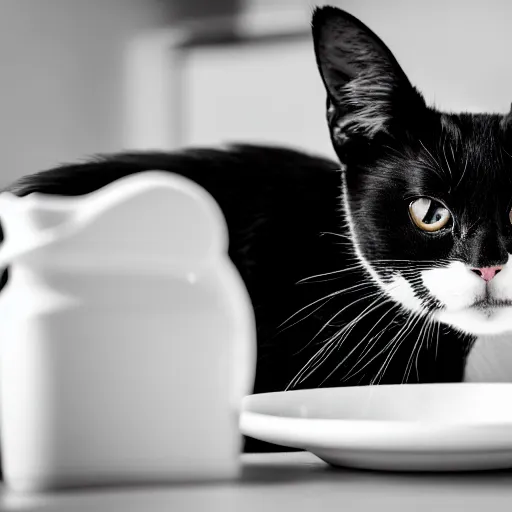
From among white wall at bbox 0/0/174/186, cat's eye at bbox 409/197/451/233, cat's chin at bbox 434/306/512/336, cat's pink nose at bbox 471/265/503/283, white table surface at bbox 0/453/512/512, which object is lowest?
cat's chin at bbox 434/306/512/336

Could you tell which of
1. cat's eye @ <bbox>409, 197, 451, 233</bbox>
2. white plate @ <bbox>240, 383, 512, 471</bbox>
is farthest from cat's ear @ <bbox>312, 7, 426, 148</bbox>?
white plate @ <bbox>240, 383, 512, 471</bbox>

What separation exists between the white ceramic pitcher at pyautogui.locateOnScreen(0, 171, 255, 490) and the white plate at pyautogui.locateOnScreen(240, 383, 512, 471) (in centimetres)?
6

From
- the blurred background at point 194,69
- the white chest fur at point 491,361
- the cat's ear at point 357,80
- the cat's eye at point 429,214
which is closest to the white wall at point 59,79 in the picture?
the blurred background at point 194,69

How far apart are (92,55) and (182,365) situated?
0.63 m

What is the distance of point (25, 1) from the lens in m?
1.06

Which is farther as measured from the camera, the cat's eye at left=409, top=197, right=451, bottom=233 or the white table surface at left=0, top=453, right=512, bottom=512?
the cat's eye at left=409, top=197, right=451, bottom=233

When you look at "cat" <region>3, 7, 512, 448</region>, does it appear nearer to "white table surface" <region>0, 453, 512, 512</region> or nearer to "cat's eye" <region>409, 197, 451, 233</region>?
"cat's eye" <region>409, 197, 451, 233</region>

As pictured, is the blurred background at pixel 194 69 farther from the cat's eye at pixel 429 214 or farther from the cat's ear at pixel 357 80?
the cat's eye at pixel 429 214

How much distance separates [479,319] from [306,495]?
498 mm

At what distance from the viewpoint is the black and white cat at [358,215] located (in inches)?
39.1

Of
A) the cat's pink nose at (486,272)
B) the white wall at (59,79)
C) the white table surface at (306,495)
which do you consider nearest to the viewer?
the white table surface at (306,495)

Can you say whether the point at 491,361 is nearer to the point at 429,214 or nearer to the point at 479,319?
the point at 479,319

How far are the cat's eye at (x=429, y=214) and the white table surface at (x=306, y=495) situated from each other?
0.38 m

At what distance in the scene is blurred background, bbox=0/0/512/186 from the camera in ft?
3.45
